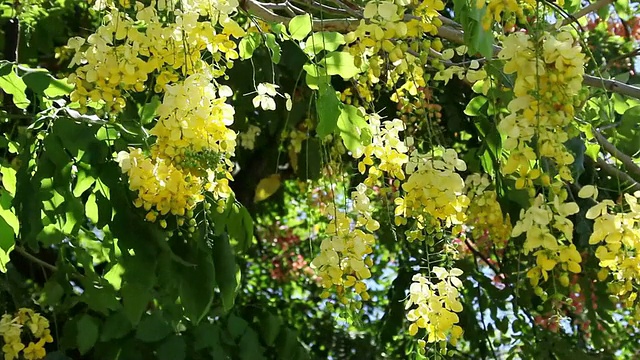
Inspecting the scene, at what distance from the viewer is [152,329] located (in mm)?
2383

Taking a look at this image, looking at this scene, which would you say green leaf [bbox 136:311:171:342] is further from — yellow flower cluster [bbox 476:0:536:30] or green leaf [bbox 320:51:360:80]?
yellow flower cluster [bbox 476:0:536:30]

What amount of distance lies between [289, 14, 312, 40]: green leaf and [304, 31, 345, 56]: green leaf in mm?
17

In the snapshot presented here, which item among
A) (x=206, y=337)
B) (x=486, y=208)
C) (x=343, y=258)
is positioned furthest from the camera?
(x=206, y=337)

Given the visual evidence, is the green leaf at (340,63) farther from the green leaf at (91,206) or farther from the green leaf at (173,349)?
the green leaf at (173,349)

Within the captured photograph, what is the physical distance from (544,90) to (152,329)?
4.68 ft

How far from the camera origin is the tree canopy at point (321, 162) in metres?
1.40

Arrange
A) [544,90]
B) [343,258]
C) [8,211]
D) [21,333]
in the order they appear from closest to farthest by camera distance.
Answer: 1. [544,90]
2. [343,258]
3. [8,211]
4. [21,333]

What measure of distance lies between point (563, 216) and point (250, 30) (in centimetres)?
87

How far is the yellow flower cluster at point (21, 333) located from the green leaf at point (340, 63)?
110 centimetres

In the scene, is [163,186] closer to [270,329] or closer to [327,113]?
[327,113]

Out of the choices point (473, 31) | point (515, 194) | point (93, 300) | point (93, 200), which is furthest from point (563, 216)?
point (93, 300)

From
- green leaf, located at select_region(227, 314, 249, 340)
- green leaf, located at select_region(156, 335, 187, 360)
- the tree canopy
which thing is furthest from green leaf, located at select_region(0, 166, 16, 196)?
green leaf, located at select_region(227, 314, 249, 340)

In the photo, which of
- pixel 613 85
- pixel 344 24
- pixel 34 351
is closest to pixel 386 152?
pixel 344 24

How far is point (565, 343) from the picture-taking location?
9.21ft
